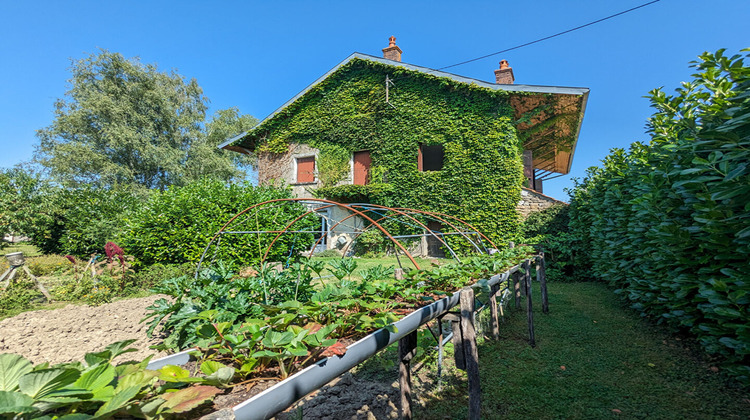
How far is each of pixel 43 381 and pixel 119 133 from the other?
85.1 feet

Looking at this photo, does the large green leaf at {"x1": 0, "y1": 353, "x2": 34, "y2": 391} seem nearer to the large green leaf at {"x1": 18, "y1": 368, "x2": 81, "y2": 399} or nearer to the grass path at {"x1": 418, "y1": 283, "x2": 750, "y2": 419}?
the large green leaf at {"x1": 18, "y1": 368, "x2": 81, "y2": 399}

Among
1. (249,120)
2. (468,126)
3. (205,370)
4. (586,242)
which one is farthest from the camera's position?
(249,120)

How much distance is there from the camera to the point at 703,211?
259cm

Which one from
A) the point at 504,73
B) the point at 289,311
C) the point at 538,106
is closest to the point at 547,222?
the point at 538,106

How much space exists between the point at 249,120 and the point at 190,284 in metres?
29.7

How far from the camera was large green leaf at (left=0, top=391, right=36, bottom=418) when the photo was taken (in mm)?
652

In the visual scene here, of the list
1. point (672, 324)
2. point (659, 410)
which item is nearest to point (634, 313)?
point (672, 324)

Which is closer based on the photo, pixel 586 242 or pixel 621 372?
pixel 621 372

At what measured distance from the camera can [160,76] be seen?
23.4m

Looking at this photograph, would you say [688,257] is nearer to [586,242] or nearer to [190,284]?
[190,284]

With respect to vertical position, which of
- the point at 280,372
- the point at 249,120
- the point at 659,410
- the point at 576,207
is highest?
the point at 249,120

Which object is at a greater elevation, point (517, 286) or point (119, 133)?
point (119, 133)

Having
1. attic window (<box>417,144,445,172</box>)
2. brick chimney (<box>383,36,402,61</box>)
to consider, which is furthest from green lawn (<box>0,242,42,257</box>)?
attic window (<box>417,144,445,172</box>)

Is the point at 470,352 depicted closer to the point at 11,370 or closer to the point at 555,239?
the point at 11,370
